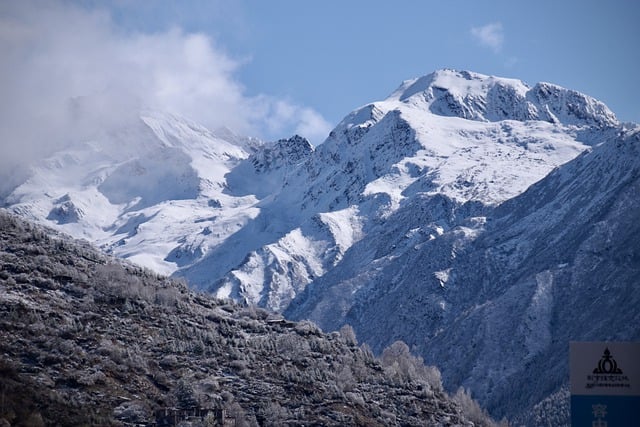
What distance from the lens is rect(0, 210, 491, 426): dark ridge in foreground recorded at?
86312 mm

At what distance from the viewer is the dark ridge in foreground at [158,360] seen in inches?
3398

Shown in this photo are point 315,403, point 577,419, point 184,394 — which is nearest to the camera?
point 577,419

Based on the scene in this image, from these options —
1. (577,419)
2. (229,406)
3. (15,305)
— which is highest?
(15,305)

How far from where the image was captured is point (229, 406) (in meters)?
92.8

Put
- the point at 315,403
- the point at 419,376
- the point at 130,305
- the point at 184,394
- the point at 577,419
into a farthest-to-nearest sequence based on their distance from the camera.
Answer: the point at 419,376 < the point at 130,305 < the point at 315,403 < the point at 184,394 < the point at 577,419

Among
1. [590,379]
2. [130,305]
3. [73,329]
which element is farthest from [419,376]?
[590,379]

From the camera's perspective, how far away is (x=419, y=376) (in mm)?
122312

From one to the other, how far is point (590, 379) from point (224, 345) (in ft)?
197

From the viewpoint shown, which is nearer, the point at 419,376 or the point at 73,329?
the point at 73,329

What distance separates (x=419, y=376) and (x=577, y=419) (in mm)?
72989

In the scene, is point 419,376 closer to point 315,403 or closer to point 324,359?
point 324,359

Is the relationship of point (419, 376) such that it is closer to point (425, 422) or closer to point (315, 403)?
point (425, 422)

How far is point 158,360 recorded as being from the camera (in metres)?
97.1

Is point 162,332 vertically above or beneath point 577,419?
above
